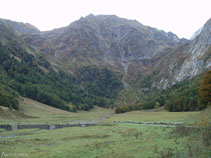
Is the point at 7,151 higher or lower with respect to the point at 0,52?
lower

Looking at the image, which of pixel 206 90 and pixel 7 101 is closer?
pixel 206 90

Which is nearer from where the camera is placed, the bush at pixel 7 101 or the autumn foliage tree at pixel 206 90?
the autumn foliage tree at pixel 206 90

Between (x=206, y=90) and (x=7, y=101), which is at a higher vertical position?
(x=206, y=90)

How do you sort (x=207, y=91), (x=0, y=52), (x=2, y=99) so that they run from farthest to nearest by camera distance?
(x=0, y=52), (x=2, y=99), (x=207, y=91)

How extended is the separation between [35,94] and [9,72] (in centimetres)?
4017

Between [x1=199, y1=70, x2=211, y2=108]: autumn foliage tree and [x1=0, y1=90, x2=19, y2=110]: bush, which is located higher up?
[x1=199, y1=70, x2=211, y2=108]: autumn foliage tree

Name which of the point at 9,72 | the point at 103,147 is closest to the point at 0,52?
the point at 9,72

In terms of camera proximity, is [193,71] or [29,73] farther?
[29,73]

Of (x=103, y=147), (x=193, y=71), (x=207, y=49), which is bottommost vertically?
(x=103, y=147)

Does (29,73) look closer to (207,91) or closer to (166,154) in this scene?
(207,91)

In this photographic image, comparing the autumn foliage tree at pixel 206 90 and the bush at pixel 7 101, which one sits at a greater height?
the autumn foliage tree at pixel 206 90

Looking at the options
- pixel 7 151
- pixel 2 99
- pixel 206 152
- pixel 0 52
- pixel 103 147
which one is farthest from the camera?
pixel 0 52

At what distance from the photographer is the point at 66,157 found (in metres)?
24.1

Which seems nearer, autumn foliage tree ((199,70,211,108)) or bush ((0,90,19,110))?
autumn foliage tree ((199,70,211,108))
